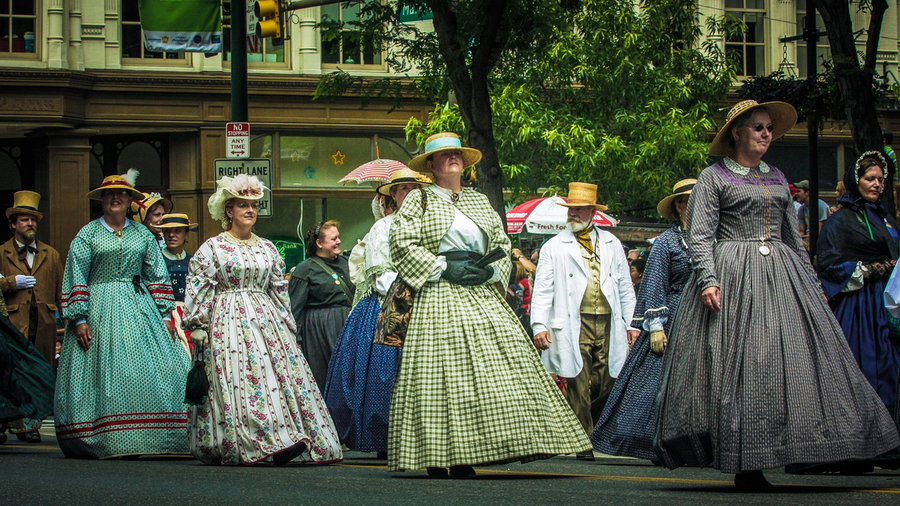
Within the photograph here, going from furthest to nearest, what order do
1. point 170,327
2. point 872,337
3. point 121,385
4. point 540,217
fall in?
point 540,217, point 170,327, point 121,385, point 872,337

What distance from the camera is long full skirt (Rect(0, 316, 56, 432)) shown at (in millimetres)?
11305

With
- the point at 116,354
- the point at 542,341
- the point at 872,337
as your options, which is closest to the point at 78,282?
the point at 116,354

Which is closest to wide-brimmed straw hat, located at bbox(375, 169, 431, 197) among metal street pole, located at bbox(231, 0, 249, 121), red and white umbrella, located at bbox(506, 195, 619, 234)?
metal street pole, located at bbox(231, 0, 249, 121)

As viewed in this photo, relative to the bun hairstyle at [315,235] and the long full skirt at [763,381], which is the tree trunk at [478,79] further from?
the long full skirt at [763,381]

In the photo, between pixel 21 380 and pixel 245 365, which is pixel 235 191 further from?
pixel 21 380

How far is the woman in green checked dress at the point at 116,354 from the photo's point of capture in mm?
11148

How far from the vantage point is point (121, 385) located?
36.7ft

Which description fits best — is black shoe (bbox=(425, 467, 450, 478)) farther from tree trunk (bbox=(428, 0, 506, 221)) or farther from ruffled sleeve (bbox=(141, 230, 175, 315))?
tree trunk (bbox=(428, 0, 506, 221))

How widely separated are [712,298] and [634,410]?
94.6 inches

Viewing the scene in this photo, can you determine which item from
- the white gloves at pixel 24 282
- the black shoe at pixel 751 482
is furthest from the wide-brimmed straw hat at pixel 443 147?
the white gloves at pixel 24 282

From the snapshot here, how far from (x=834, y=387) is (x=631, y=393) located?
263cm

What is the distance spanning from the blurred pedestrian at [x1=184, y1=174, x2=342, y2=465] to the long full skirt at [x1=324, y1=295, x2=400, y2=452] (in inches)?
20.5

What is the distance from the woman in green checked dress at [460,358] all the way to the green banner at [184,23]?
10152 millimetres

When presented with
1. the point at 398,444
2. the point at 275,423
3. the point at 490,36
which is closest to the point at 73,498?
the point at 398,444
